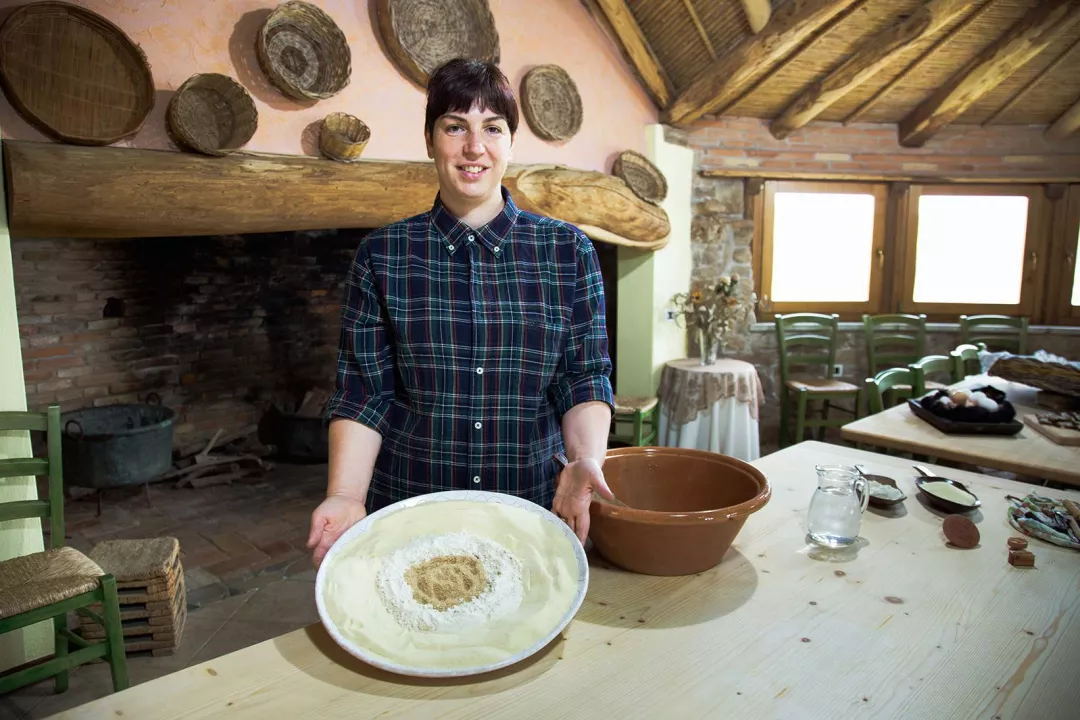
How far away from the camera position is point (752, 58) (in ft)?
12.2

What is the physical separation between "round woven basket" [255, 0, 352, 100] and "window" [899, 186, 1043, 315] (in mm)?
4100

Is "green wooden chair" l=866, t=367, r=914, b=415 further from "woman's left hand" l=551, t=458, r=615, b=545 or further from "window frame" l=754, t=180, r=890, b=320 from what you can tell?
"window frame" l=754, t=180, r=890, b=320

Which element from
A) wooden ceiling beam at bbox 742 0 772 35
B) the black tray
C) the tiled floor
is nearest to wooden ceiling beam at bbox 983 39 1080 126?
wooden ceiling beam at bbox 742 0 772 35

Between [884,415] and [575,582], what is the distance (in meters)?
1.99

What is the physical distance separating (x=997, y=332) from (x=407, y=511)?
5179 mm

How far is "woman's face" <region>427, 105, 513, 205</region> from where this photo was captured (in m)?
1.14

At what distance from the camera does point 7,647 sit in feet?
7.14

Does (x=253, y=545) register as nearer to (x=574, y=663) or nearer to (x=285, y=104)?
(x=285, y=104)

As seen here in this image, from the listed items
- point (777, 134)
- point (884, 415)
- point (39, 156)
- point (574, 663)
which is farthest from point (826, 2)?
point (574, 663)

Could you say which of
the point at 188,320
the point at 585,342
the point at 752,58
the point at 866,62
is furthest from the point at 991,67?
the point at 188,320

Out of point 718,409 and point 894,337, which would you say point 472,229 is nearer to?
point 718,409

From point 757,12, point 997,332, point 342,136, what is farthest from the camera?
point 997,332

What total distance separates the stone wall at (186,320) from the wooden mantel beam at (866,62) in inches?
113

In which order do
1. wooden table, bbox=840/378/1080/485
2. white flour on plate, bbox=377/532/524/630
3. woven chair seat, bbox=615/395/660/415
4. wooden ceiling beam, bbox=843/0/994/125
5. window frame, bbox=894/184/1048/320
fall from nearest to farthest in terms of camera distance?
white flour on plate, bbox=377/532/524/630
wooden table, bbox=840/378/1080/485
wooden ceiling beam, bbox=843/0/994/125
woven chair seat, bbox=615/395/660/415
window frame, bbox=894/184/1048/320
